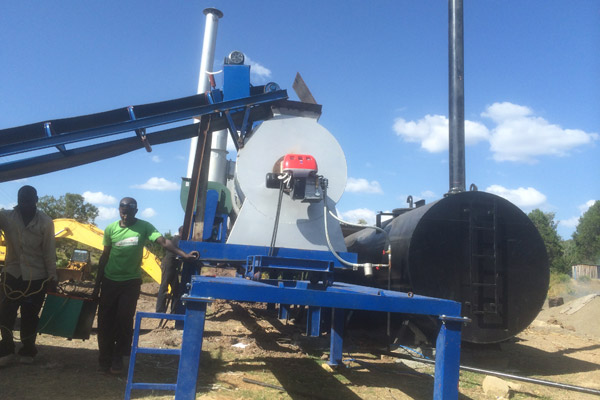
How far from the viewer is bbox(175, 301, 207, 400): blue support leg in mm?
3047

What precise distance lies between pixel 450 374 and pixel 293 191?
270 cm

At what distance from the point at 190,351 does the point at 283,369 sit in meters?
2.75

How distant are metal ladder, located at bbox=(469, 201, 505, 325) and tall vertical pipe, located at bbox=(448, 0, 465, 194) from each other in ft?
6.21

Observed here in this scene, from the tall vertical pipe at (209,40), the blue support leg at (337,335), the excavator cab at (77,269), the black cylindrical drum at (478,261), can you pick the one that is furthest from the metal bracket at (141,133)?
the tall vertical pipe at (209,40)

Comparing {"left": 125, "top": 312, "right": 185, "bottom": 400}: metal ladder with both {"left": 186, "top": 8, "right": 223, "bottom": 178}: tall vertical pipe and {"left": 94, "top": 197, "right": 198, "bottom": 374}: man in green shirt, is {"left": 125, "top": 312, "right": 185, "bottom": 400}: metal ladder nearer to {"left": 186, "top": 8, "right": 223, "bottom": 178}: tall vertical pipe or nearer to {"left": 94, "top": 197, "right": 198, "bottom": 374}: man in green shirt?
{"left": 94, "top": 197, "right": 198, "bottom": 374}: man in green shirt

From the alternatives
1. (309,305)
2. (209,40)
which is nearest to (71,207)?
(209,40)

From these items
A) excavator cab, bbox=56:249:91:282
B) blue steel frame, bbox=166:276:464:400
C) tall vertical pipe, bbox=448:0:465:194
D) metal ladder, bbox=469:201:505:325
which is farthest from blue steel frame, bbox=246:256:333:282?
excavator cab, bbox=56:249:91:282

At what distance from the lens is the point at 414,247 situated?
19.8 ft

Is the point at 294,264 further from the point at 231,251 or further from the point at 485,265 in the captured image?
the point at 485,265

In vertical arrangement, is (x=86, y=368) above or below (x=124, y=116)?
below

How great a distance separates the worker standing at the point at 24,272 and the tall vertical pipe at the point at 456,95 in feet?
21.0

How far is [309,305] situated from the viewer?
3.44 metres

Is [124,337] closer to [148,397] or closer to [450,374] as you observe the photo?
[148,397]

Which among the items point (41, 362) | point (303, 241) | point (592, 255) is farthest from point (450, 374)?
point (592, 255)
